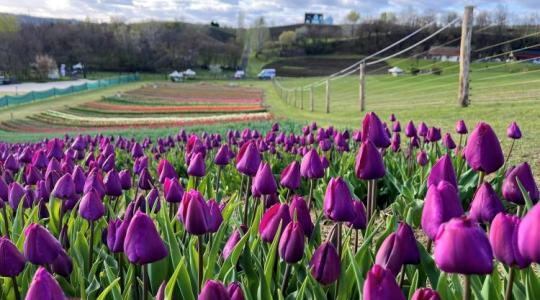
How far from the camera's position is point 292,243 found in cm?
180

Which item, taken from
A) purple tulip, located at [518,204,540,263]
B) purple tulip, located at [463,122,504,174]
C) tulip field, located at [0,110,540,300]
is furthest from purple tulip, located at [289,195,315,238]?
purple tulip, located at [518,204,540,263]

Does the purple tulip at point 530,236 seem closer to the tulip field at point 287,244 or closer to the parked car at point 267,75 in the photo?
the tulip field at point 287,244

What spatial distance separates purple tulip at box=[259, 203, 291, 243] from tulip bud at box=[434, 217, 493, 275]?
0.77 m

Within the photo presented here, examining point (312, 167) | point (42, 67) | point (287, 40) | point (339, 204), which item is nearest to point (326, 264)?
point (339, 204)

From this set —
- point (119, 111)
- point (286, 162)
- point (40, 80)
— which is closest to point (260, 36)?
point (40, 80)

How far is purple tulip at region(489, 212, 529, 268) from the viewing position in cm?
145

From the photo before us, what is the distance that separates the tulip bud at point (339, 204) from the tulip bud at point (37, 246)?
97 centimetres

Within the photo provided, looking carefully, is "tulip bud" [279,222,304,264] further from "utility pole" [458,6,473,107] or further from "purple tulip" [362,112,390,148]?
"utility pole" [458,6,473,107]

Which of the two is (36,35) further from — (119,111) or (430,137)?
(430,137)

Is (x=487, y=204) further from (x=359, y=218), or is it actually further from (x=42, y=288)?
(x=42, y=288)

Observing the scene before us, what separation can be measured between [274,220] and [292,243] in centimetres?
23

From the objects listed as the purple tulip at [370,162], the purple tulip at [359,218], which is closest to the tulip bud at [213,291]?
the purple tulip at [359,218]

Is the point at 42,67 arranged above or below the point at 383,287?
below

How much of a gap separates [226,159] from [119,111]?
3273 centimetres
